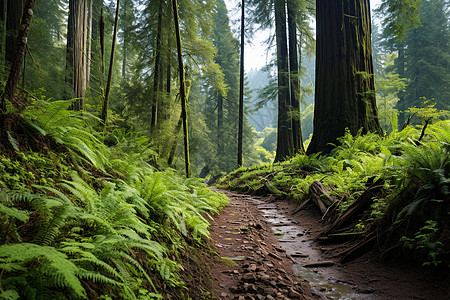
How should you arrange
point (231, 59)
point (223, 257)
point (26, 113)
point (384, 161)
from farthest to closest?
point (231, 59) → point (384, 161) → point (223, 257) → point (26, 113)

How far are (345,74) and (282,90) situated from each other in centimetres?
615

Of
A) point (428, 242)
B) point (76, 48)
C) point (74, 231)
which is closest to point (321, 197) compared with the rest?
point (428, 242)

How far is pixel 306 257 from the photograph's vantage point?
306 cm

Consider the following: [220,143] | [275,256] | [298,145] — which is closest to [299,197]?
[275,256]

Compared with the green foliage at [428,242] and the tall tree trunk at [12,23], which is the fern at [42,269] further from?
the tall tree trunk at [12,23]

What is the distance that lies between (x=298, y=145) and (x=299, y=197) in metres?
7.46

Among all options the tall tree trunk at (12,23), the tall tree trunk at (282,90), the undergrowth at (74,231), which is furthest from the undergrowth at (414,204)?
the tall tree trunk at (282,90)

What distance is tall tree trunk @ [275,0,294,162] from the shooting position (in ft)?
39.9

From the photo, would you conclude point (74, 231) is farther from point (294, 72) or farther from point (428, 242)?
point (294, 72)

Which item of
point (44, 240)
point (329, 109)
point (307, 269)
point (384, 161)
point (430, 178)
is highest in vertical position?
point (329, 109)

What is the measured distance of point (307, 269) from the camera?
9.02 ft

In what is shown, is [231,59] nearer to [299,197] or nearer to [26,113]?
[299,197]

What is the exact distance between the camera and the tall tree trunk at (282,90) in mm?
12156

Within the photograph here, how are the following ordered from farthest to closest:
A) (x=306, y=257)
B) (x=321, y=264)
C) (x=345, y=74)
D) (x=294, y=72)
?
(x=294, y=72), (x=345, y=74), (x=306, y=257), (x=321, y=264)
